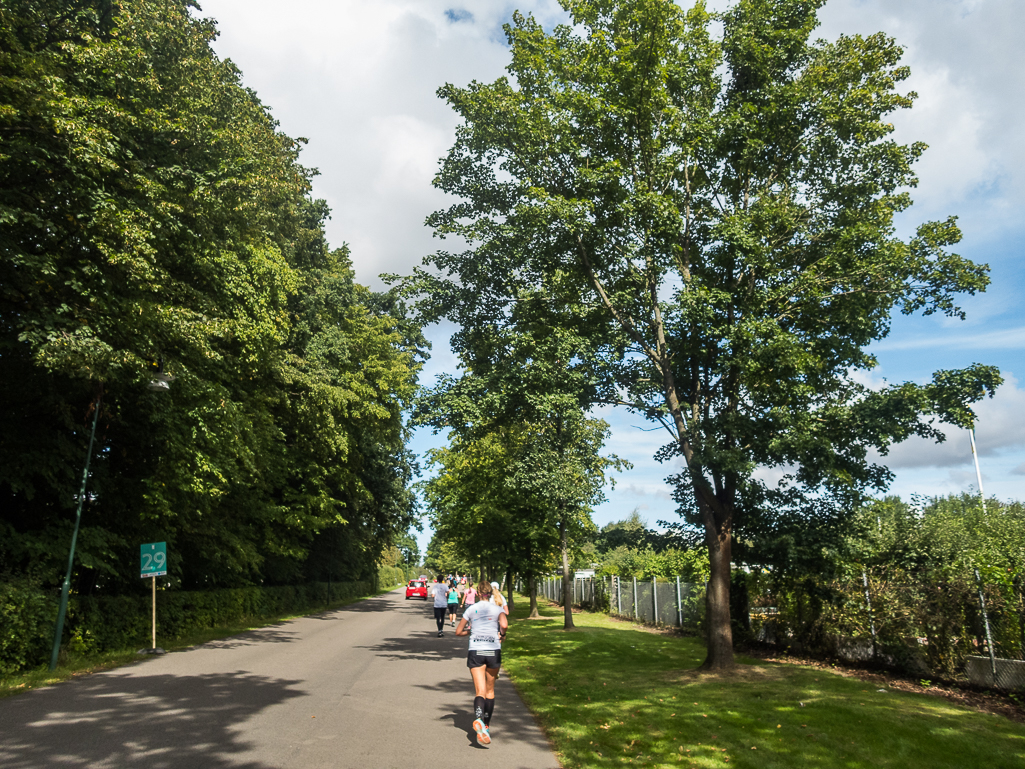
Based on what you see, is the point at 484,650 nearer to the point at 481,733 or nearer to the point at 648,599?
the point at 481,733

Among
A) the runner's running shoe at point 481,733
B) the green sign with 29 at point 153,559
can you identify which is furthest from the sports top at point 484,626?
the green sign with 29 at point 153,559

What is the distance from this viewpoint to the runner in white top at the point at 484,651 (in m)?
8.00

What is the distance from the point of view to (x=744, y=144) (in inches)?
581

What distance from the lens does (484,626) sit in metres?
8.56

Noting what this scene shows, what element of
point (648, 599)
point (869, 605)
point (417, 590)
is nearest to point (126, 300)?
point (869, 605)

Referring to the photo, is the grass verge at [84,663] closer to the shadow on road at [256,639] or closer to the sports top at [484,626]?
the shadow on road at [256,639]

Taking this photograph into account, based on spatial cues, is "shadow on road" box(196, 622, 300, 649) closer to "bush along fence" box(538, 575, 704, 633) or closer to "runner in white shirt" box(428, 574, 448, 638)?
Answer: "runner in white shirt" box(428, 574, 448, 638)

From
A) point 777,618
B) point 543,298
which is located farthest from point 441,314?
point 777,618

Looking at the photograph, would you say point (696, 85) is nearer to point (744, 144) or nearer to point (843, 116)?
point (744, 144)

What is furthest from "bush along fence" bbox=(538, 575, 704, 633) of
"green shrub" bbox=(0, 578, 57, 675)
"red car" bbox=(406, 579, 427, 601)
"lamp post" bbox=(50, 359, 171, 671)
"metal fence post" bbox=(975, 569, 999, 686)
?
"red car" bbox=(406, 579, 427, 601)

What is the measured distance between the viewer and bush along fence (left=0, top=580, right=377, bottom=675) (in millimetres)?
11281

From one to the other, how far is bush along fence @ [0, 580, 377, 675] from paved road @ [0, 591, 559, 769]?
1.31 meters

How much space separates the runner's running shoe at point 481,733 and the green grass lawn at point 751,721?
2.58 ft

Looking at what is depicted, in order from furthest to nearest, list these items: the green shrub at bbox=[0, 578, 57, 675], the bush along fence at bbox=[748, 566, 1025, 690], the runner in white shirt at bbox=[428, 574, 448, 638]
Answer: the runner in white shirt at bbox=[428, 574, 448, 638]
the green shrub at bbox=[0, 578, 57, 675]
the bush along fence at bbox=[748, 566, 1025, 690]
